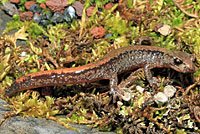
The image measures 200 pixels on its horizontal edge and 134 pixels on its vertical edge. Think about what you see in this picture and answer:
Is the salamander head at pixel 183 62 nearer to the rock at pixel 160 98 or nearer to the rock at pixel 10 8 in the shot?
the rock at pixel 160 98

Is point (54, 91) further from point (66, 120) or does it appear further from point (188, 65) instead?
point (188, 65)

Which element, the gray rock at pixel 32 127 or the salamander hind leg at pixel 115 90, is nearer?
the gray rock at pixel 32 127

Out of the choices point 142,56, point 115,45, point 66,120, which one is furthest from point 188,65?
point 66,120

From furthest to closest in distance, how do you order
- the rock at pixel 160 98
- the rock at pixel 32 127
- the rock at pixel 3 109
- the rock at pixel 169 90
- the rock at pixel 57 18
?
the rock at pixel 57 18
the rock at pixel 169 90
the rock at pixel 160 98
the rock at pixel 3 109
the rock at pixel 32 127

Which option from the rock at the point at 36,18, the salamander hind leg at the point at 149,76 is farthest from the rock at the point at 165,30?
the rock at the point at 36,18

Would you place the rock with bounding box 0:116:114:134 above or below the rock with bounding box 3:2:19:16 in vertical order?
below

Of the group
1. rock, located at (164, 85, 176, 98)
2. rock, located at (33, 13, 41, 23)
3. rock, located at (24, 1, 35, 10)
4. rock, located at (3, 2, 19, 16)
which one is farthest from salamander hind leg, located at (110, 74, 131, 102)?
rock, located at (3, 2, 19, 16)

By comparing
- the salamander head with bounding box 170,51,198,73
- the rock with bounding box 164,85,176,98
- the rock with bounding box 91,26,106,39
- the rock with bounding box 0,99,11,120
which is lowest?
the rock with bounding box 0,99,11,120

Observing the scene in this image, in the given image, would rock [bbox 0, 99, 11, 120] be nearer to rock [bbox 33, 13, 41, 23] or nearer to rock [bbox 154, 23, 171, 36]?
rock [bbox 33, 13, 41, 23]
